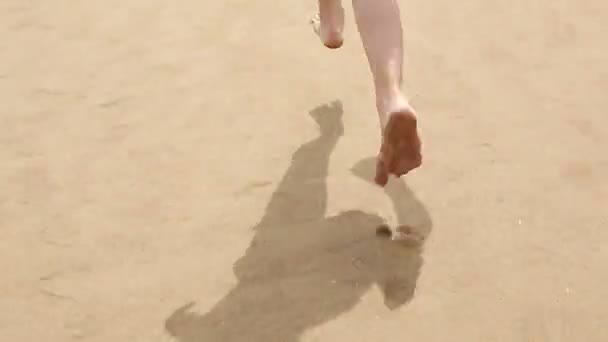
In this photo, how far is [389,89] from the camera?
1.06 meters

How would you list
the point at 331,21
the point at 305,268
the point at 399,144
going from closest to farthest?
the point at 399,144
the point at 305,268
the point at 331,21

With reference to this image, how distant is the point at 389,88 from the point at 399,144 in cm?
8

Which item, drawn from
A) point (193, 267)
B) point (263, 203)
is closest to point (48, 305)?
point (193, 267)

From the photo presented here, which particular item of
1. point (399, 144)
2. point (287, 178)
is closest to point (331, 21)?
point (287, 178)

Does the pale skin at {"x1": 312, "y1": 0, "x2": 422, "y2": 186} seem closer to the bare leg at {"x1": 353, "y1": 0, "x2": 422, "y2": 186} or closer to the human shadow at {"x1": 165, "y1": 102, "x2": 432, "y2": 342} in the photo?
the bare leg at {"x1": 353, "y1": 0, "x2": 422, "y2": 186}

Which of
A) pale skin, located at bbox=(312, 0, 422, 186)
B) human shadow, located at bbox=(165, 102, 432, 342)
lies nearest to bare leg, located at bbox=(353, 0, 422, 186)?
pale skin, located at bbox=(312, 0, 422, 186)

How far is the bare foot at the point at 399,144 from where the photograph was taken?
3.36 ft

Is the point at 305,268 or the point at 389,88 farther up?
the point at 389,88

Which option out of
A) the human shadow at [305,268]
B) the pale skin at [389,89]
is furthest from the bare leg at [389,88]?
the human shadow at [305,268]

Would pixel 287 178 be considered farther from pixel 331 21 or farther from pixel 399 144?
pixel 399 144

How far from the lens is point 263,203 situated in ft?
4.51

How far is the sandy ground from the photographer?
1174 mm

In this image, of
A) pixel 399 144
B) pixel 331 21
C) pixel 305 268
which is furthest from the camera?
pixel 331 21

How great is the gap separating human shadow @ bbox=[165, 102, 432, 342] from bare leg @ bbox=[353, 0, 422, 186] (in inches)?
7.8
